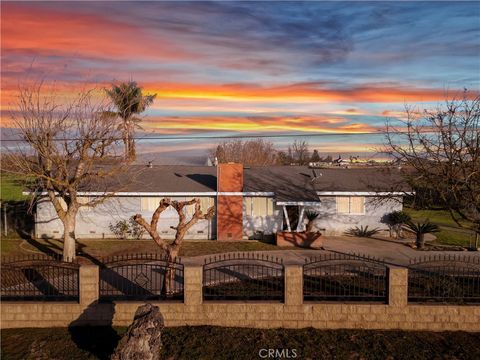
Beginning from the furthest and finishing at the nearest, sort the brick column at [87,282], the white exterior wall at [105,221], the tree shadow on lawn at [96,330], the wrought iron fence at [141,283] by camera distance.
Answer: the white exterior wall at [105,221]
the wrought iron fence at [141,283]
the brick column at [87,282]
the tree shadow on lawn at [96,330]

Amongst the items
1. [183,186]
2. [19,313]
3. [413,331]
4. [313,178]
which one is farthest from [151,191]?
[413,331]

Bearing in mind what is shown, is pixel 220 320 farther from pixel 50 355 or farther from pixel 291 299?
pixel 50 355

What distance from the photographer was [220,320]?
11508 millimetres

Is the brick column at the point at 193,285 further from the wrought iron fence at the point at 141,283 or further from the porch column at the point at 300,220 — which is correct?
the porch column at the point at 300,220

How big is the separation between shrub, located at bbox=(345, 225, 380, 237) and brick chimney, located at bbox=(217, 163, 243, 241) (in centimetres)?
634

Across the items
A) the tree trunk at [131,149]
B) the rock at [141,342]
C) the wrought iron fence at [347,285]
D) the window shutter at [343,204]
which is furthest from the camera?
the window shutter at [343,204]

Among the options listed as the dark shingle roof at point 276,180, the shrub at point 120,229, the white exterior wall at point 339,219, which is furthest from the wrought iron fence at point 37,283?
the white exterior wall at point 339,219

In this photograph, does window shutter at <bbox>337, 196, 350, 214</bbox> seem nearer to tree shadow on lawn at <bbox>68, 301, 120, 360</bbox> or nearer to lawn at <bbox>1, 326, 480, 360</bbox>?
lawn at <bbox>1, 326, 480, 360</bbox>

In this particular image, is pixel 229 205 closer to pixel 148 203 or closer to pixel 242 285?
pixel 148 203

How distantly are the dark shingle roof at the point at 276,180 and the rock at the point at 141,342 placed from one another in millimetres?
13807

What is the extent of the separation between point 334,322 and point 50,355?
22.4 feet

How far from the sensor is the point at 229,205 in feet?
78.3

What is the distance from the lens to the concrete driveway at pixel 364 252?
63.3 ft

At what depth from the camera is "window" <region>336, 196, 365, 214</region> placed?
25203 mm
